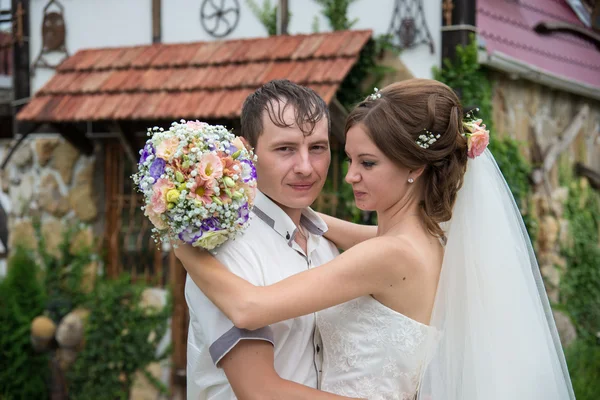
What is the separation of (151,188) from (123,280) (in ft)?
15.0

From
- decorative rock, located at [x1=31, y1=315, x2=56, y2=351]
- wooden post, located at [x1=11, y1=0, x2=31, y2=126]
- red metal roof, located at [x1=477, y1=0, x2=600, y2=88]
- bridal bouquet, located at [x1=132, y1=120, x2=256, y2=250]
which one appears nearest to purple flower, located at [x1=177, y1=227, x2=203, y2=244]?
bridal bouquet, located at [x1=132, y1=120, x2=256, y2=250]

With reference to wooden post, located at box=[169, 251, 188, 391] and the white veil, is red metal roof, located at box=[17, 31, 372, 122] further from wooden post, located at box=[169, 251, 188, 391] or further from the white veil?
the white veil

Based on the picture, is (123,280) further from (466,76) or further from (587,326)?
(587,326)

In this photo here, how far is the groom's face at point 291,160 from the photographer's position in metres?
2.62

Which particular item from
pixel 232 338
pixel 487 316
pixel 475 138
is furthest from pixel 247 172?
pixel 487 316

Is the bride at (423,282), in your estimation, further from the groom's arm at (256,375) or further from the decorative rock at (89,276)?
the decorative rock at (89,276)

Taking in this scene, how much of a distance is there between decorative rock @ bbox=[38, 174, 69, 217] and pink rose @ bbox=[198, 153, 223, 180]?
5054mm

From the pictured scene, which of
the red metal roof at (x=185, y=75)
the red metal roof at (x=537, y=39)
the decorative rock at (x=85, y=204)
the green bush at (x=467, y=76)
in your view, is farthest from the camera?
the decorative rock at (x=85, y=204)

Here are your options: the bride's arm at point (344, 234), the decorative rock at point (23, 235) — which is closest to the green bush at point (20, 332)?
the decorative rock at point (23, 235)

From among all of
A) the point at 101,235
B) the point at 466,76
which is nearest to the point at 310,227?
the point at 466,76

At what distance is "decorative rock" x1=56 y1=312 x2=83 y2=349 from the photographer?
6.63 metres

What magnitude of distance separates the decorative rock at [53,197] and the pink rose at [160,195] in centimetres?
502

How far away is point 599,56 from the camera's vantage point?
8.05m

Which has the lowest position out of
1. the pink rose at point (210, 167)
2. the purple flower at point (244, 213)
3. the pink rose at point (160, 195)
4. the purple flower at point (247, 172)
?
the purple flower at point (244, 213)
